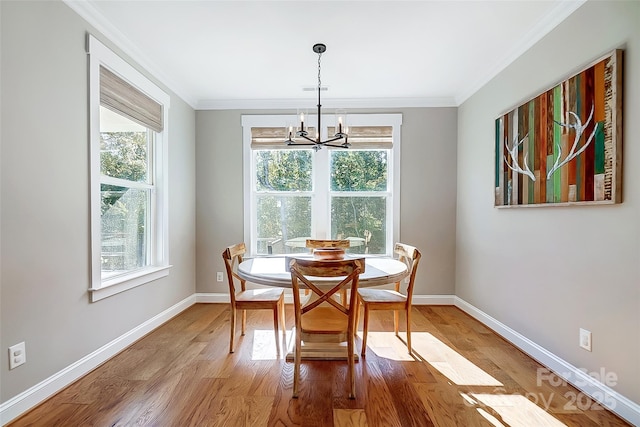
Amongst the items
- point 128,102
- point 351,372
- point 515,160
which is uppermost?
point 128,102

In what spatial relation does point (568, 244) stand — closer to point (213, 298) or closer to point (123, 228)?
point (123, 228)

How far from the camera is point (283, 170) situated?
4113 millimetres

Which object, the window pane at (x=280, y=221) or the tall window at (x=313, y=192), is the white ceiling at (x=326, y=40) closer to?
the tall window at (x=313, y=192)

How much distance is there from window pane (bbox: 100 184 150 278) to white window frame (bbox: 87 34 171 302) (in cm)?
8

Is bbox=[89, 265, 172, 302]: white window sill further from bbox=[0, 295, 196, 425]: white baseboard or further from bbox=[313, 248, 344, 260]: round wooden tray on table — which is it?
bbox=[313, 248, 344, 260]: round wooden tray on table

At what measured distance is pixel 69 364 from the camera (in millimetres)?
2109

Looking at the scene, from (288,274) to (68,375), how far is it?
1552 mm

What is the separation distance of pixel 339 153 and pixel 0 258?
3.23m

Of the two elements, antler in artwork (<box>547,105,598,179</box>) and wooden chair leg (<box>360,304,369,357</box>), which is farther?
wooden chair leg (<box>360,304,369,357</box>)

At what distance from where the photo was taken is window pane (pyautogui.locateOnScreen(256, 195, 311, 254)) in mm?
4105

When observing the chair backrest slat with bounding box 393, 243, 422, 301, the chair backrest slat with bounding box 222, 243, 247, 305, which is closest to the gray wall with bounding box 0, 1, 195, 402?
the chair backrest slat with bounding box 222, 243, 247, 305

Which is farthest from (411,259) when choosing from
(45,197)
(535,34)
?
(45,197)

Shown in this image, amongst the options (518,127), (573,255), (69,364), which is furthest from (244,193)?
(573,255)

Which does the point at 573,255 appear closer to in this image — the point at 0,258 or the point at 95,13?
the point at 0,258
